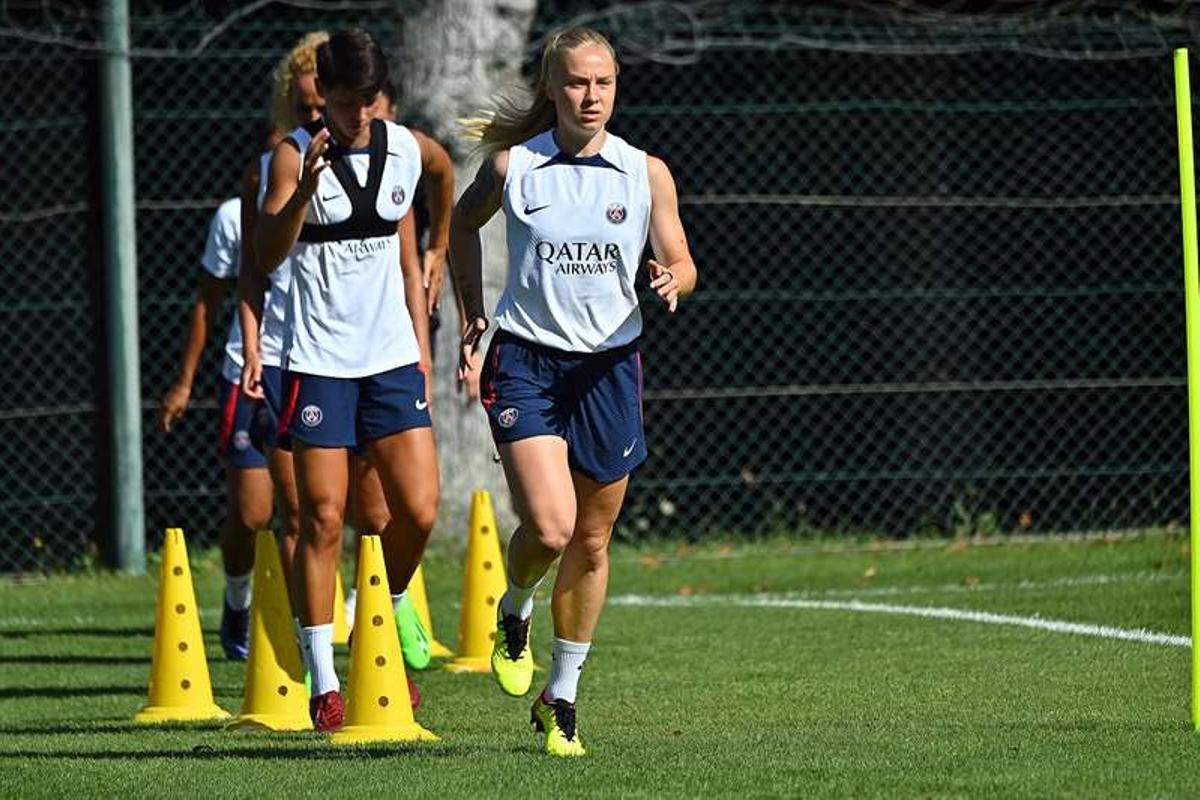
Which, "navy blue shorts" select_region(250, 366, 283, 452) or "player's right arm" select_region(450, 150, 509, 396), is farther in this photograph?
"navy blue shorts" select_region(250, 366, 283, 452)

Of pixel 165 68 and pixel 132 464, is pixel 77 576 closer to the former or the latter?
pixel 132 464

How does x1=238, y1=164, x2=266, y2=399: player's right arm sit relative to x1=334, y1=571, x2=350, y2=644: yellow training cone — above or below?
above

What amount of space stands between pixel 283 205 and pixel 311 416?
652 millimetres

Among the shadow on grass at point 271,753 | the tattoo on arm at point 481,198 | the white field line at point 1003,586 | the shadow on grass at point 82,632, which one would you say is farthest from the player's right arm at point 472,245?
the white field line at point 1003,586

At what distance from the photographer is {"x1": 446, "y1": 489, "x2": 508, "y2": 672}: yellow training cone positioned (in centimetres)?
920

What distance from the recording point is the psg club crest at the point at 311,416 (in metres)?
7.51

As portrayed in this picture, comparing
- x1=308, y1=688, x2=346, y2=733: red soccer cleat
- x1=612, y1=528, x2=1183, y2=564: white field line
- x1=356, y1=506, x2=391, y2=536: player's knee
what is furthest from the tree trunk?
x1=308, y1=688, x2=346, y2=733: red soccer cleat

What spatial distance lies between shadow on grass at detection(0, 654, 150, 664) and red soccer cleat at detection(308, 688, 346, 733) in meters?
2.58

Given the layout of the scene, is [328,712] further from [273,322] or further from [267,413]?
[273,322]

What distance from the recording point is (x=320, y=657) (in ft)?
24.3

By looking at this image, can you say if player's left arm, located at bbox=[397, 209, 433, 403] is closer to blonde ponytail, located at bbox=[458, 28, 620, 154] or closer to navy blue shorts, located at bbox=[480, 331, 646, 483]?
blonde ponytail, located at bbox=[458, 28, 620, 154]

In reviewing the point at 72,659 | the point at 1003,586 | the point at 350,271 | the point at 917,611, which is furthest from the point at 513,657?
the point at 1003,586

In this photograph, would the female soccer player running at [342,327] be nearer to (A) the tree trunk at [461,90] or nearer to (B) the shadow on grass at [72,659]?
(B) the shadow on grass at [72,659]

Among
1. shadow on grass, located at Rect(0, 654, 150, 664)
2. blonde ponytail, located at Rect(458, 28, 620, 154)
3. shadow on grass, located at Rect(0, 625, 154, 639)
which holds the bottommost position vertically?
shadow on grass, located at Rect(0, 625, 154, 639)
